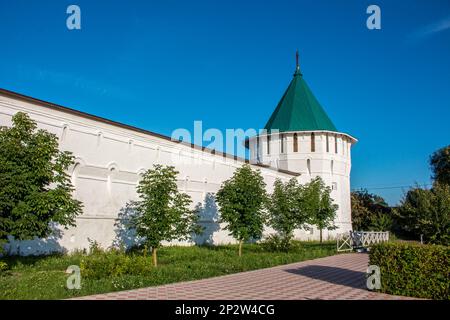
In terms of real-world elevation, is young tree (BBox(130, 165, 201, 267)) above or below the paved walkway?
above

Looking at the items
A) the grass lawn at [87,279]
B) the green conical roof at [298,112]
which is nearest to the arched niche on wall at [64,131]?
the grass lawn at [87,279]

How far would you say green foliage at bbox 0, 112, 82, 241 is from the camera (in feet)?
35.4

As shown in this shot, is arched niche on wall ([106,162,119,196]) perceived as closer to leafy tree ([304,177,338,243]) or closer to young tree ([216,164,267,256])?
young tree ([216,164,267,256])

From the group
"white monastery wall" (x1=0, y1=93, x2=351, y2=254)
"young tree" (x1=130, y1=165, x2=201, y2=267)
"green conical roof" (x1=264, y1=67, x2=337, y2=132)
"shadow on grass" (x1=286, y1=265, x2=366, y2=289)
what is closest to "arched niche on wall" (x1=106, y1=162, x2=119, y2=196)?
"white monastery wall" (x1=0, y1=93, x2=351, y2=254)

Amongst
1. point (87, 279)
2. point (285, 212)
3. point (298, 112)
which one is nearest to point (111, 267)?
point (87, 279)

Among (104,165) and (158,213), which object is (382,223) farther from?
(158,213)

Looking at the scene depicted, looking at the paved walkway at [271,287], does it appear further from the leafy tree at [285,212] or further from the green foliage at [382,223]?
the green foliage at [382,223]

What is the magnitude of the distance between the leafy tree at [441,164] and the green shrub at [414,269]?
35527 mm

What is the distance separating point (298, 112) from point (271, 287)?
86.2 ft

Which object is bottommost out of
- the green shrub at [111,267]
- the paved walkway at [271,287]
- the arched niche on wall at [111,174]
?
the paved walkway at [271,287]

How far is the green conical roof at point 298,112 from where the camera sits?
3416 cm

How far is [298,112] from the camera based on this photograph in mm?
35156

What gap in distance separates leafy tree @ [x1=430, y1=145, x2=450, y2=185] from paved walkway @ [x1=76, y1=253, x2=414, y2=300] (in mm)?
32894
